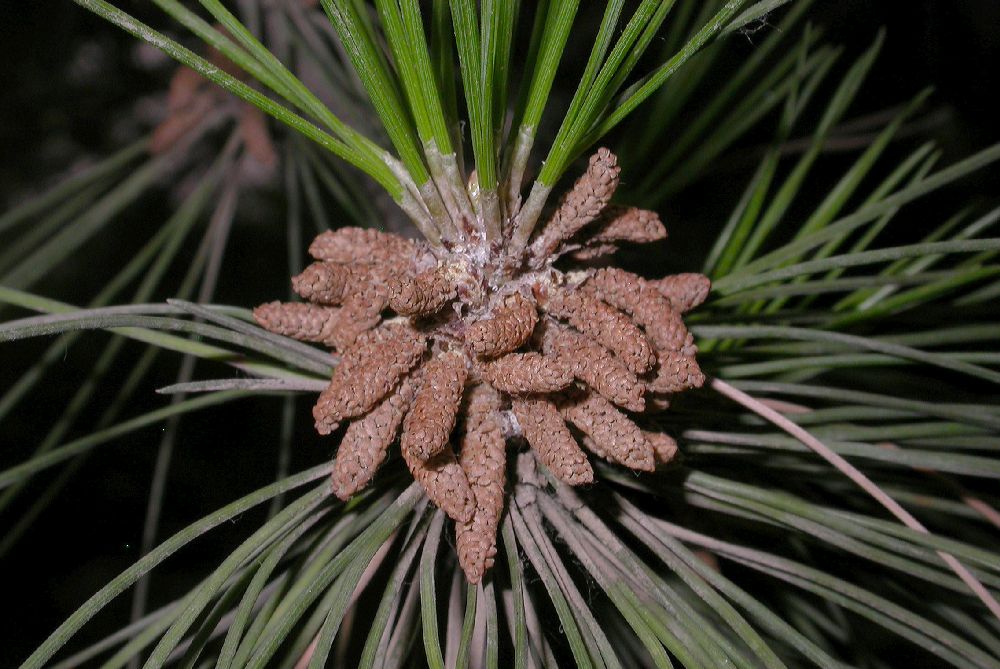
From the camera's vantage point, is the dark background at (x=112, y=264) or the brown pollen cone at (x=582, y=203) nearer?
the brown pollen cone at (x=582, y=203)

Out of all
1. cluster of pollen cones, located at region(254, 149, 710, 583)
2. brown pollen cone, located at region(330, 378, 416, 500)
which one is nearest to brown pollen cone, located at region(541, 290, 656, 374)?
cluster of pollen cones, located at region(254, 149, 710, 583)

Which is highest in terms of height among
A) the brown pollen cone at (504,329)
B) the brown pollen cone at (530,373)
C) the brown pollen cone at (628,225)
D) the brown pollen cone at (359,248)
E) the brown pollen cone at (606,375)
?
the brown pollen cone at (359,248)

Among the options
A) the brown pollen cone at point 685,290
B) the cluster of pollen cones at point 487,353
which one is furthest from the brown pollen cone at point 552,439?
the brown pollen cone at point 685,290

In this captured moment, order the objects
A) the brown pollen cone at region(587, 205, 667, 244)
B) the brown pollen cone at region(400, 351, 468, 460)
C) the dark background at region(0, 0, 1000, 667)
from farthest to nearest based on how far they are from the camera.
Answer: the dark background at region(0, 0, 1000, 667), the brown pollen cone at region(587, 205, 667, 244), the brown pollen cone at region(400, 351, 468, 460)

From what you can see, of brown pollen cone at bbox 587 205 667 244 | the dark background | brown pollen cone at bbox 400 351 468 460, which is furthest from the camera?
the dark background

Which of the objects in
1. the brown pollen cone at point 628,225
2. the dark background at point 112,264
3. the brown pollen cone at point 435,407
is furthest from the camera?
the dark background at point 112,264

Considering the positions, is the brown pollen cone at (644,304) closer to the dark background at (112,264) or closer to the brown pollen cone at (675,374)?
the brown pollen cone at (675,374)

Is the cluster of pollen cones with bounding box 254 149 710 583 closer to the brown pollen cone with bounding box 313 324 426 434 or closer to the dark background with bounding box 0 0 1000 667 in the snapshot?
the brown pollen cone with bounding box 313 324 426 434

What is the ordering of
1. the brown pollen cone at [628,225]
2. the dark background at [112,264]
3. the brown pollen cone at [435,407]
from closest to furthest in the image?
the brown pollen cone at [435,407], the brown pollen cone at [628,225], the dark background at [112,264]

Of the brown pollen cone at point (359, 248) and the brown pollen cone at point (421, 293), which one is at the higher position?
the brown pollen cone at point (359, 248)
